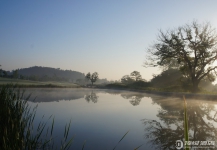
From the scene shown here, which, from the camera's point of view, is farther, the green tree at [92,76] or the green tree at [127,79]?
the green tree at [92,76]

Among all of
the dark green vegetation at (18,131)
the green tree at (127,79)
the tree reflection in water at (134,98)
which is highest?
the green tree at (127,79)

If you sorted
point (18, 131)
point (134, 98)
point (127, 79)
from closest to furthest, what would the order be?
point (18, 131)
point (134, 98)
point (127, 79)

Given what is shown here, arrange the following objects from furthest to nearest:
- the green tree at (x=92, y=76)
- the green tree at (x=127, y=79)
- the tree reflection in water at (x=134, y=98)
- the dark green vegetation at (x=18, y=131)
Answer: the green tree at (x=92, y=76) → the green tree at (x=127, y=79) → the tree reflection in water at (x=134, y=98) → the dark green vegetation at (x=18, y=131)

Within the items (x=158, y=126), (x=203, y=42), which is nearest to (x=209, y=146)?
(x=158, y=126)

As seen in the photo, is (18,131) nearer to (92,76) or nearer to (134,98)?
(134,98)

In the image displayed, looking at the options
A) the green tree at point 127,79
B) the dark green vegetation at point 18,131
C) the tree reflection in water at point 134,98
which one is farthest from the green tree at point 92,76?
the dark green vegetation at point 18,131

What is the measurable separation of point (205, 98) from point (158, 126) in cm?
821

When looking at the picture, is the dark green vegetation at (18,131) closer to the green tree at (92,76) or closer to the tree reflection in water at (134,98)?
the tree reflection in water at (134,98)

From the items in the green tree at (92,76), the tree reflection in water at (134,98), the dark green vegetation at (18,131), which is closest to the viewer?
the dark green vegetation at (18,131)

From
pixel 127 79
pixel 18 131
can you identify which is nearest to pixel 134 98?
pixel 18 131

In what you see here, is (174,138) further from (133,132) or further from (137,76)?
(137,76)

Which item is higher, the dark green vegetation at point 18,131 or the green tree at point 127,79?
the green tree at point 127,79

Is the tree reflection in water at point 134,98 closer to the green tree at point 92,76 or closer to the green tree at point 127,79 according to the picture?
the green tree at point 127,79

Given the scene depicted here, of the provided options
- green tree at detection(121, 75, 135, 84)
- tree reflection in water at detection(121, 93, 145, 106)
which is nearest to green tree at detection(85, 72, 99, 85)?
green tree at detection(121, 75, 135, 84)
